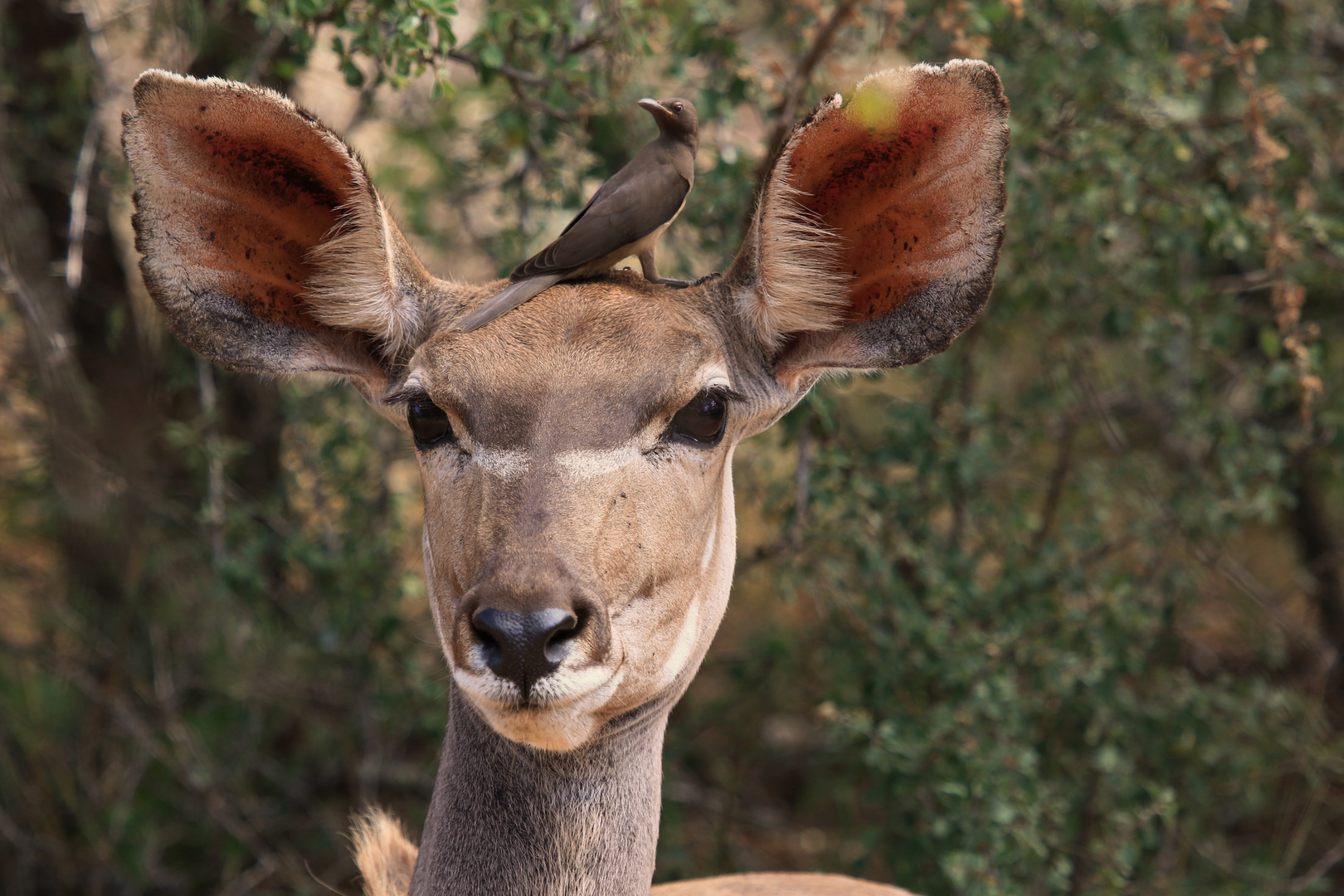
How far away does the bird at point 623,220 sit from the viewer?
2.87 meters

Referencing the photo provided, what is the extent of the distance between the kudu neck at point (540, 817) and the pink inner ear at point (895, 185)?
117 centimetres

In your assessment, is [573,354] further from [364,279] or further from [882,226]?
[882,226]

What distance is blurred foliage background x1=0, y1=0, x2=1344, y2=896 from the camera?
449 centimetres

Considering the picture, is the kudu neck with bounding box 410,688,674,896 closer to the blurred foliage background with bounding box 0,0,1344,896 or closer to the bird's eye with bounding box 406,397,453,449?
the bird's eye with bounding box 406,397,453,449

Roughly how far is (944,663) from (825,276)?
2.15 metres

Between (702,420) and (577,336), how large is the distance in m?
0.34

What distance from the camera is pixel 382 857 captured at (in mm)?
3510

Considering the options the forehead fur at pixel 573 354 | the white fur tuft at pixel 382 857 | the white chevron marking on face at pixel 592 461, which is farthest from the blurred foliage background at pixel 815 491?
the white fur tuft at pixel 382 857

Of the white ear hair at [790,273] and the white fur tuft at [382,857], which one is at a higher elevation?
the white ear hair at [790,273]

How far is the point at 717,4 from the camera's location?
4324mm

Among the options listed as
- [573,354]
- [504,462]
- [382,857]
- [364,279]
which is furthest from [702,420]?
[382,857]

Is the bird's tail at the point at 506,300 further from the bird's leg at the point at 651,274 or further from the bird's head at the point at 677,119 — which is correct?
the bird's head at the point at 677,119

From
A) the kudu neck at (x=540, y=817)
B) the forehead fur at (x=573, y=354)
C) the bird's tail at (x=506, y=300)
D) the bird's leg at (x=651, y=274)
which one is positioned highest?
the bird's tail at (x=506, y=300)

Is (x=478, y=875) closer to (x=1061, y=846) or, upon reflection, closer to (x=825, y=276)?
(x=825, y=276)
